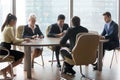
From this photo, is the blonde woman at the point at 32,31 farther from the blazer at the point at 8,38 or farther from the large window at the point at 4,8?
the large window at the point at 4,8

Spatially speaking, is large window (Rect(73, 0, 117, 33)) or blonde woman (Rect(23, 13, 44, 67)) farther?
large window (Rect(73, 0, 117, 33))

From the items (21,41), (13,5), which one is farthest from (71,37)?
(13,5)

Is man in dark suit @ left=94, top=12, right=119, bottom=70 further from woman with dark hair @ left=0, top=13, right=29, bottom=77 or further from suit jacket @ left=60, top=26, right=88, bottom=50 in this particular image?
woman with dark hair @ left=0, top=13, right=29, bottom=77

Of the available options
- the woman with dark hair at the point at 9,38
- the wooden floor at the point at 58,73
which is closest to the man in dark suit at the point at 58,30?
the wooden floor at the point at 58,73

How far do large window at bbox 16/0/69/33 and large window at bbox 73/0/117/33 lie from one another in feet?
1.65

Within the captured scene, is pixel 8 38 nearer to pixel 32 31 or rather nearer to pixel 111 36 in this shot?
pixel 32 31

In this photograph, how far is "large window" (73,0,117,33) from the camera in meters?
8.55

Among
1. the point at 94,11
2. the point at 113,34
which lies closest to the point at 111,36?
the point at 113,34

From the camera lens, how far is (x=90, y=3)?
28.1 ft

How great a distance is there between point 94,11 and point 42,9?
1.57 metres

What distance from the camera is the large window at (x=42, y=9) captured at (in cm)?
820

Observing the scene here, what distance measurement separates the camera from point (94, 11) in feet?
28.4

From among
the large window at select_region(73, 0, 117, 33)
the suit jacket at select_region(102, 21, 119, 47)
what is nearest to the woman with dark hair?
the suit jacket at select_region(102, 21, 119, 47)

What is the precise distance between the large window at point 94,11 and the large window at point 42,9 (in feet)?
1.65
